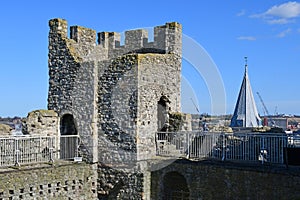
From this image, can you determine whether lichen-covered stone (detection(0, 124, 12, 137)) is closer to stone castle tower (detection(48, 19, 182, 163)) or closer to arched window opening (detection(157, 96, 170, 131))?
stone castle tower (detection(48, 19, 182, 163))

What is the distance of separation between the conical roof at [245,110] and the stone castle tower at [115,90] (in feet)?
A: 63.7

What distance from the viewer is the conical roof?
35.7 metres

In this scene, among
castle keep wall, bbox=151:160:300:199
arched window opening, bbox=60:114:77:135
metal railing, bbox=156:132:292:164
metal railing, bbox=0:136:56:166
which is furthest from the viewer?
arched window opening, bbox=60:114:77:135

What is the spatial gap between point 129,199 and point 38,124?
4.74 metres

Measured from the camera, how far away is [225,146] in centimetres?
1427

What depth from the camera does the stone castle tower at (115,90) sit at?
1555cm

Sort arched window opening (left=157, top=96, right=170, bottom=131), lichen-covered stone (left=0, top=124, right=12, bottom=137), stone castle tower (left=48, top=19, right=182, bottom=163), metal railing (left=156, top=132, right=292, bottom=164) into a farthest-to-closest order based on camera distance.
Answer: arched window opening (left=157, top=96, right=170, bottom=131) → lichen-covered stone (left=0, top=124, right=12, bottom=137) → stone castle tower (left=48, top=19, right=182, bottom=163) → metal railing (left=156, top=132, right=292, bottom=164)

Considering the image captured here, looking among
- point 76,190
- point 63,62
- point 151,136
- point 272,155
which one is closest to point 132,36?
point 63,62

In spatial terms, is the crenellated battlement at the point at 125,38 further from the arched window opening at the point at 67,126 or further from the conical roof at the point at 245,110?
the conical roof at the point at 245,110

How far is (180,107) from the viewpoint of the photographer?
58.2 feet

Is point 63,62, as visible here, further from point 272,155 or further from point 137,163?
point 272,155

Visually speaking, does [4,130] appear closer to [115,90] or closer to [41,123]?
[41,123]

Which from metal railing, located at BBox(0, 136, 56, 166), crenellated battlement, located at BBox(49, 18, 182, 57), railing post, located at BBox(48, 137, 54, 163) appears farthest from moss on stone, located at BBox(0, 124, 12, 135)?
crenellated battlement, located at BBox(49, 18, 182, 57)

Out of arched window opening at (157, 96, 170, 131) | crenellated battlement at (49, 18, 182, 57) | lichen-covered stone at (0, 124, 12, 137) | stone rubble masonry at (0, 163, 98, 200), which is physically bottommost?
stone rubble masonry at (0, 163, 98, 200)
